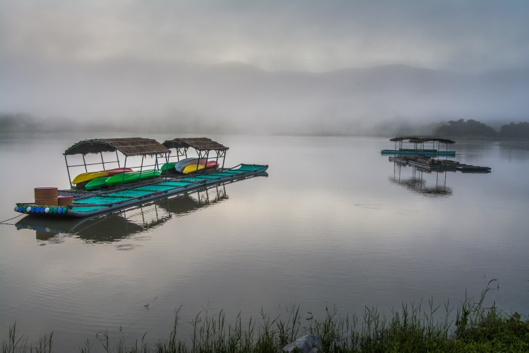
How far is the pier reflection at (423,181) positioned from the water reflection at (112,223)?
1138cm

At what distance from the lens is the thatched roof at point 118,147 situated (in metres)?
17.1

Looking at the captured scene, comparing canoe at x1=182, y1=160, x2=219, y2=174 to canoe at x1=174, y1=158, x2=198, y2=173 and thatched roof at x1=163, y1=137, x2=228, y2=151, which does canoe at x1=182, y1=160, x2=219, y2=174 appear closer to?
canoe at x1=174, y1=158, x2=198, y2=173

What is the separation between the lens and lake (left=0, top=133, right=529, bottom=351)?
7191 millimetres

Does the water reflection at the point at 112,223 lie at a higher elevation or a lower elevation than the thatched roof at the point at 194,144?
lower

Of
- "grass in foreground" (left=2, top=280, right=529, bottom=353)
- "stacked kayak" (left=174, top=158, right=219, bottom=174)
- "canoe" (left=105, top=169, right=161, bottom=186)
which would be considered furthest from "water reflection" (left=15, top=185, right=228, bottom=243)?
"stacked kayak" (left=174, top=158, right=219, bottom=174)

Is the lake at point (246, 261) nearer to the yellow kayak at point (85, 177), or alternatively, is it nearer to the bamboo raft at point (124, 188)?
the bamboo raft at point (124, 188)

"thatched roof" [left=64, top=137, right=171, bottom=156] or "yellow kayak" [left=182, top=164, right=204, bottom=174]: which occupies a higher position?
"thatched roof" [left=64, top=137, right=171, bottom=156]

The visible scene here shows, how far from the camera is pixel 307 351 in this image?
5.27 meters

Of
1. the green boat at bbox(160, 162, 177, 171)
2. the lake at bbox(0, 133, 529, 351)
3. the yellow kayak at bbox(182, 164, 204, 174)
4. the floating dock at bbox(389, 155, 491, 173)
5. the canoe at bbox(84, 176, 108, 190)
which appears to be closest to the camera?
the lake at bbox(0, 133, 529, 351)

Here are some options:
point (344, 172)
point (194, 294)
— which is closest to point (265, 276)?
point (194, 294)

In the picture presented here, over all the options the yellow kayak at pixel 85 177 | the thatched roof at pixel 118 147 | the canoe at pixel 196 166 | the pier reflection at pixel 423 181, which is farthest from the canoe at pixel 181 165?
the pier reflection at pixel 423 181

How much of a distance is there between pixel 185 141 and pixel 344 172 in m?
12.6

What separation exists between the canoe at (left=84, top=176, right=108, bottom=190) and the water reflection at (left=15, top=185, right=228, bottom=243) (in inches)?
96.5

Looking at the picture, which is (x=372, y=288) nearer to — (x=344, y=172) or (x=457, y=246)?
(x=457, y=246)
